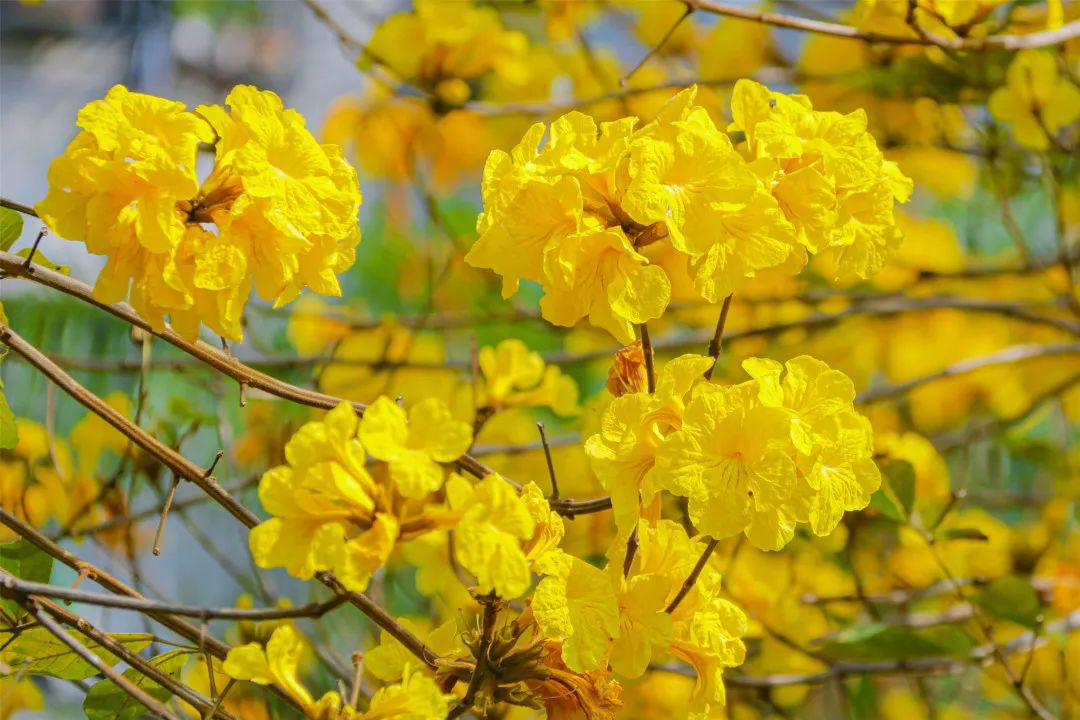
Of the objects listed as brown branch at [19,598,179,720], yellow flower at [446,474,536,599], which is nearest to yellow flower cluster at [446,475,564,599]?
yellow flower at [446,474,536,599]

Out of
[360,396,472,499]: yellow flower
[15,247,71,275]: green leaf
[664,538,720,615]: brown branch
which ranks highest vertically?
[15,247,71,275]: green leaf

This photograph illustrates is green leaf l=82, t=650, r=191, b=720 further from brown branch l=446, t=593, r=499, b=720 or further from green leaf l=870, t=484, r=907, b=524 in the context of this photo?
green leaf l=870, t=484, r=907, b=524

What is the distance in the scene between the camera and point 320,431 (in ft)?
1.12

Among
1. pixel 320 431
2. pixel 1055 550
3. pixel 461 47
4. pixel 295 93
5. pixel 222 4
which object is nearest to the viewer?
pixel 320 431

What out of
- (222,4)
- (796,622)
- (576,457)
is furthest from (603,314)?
(222,4)

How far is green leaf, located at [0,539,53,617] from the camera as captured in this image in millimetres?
460

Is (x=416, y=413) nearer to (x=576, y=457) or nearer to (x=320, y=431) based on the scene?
(x=320, y=431)

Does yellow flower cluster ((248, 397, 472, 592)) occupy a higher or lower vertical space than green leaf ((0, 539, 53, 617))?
higher

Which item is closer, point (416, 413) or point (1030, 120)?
point (416, 413)

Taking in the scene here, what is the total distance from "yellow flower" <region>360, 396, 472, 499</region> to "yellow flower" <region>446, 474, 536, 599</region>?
0.01 metres

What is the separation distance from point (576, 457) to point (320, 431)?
67cm

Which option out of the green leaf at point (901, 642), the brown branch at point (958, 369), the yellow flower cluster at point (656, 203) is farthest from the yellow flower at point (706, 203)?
the brown branch at point (958, 369)

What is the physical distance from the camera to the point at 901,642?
67 centimetres

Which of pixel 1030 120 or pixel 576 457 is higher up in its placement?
pixel 1030 120
